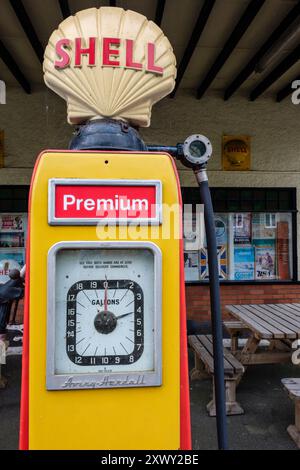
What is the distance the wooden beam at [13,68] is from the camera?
459 centimetres

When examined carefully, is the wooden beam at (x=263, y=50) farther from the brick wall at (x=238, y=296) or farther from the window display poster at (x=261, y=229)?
the brick wall at (x=238, y=296)

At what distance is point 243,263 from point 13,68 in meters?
4.25

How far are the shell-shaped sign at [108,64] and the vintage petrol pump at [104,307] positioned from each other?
1.00 ft

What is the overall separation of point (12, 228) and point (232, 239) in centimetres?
336

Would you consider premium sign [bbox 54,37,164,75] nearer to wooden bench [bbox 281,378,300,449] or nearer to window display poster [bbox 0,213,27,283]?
wooden bench [bbox 281,378,300,449]

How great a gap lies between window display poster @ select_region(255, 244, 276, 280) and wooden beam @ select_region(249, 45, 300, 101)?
230cm

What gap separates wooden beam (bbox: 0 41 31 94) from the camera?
4.59m

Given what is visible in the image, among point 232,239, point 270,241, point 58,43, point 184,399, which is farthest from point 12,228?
point 184,399

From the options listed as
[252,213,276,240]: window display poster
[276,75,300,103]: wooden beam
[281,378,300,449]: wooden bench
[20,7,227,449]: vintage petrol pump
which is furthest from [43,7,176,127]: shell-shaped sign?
[252,213,276,240]: window display poster

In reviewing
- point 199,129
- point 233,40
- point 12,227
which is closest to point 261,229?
point 199,129

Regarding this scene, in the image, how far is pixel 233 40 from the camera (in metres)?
4.40

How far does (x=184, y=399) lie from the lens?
4.59 ft

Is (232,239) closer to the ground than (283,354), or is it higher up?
higher up
